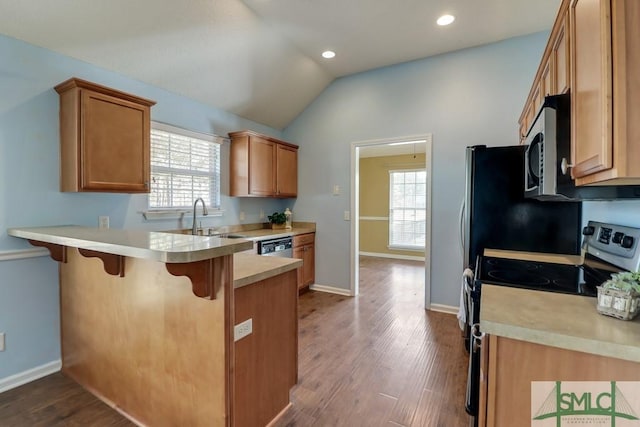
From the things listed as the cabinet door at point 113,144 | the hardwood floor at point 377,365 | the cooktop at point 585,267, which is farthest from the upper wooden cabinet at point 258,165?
the cooktop at point 585,267

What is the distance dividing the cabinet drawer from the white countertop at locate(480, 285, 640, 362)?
2.97 m

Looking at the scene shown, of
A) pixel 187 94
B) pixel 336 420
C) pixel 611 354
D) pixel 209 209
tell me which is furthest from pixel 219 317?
pixel 187 94

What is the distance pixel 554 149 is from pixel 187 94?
3265mm

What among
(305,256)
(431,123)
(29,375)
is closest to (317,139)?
(431,123)

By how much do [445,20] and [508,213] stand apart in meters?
1.95

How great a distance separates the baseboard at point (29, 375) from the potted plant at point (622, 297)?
3.38 metres

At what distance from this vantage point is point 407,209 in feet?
22.8

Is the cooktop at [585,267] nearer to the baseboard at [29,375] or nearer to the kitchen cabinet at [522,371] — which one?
the kitchen cabinet at [522,371]

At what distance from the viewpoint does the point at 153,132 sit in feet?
9.64

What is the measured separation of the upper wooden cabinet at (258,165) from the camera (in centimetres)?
371

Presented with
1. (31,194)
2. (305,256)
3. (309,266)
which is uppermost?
(31,194)

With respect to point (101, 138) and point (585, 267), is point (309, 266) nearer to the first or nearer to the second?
point (101, 138)

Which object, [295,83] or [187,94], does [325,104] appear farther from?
[187,94]

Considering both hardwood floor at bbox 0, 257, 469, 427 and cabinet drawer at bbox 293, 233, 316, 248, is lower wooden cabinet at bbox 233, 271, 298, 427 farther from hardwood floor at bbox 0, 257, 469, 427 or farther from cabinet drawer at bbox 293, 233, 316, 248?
cabinet drawer at bbox 293, 233, 316, 248
